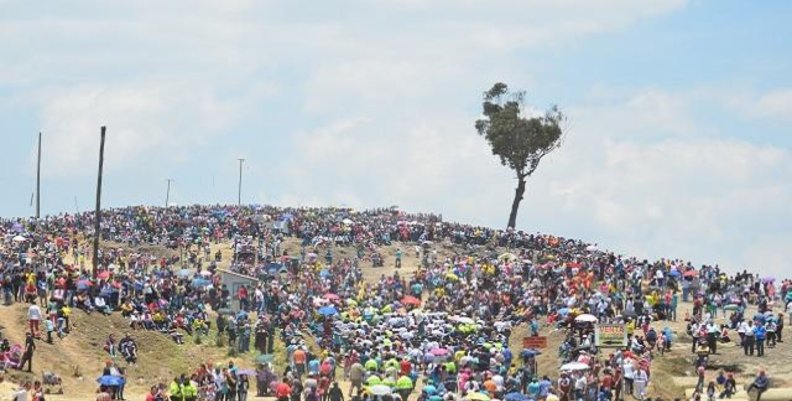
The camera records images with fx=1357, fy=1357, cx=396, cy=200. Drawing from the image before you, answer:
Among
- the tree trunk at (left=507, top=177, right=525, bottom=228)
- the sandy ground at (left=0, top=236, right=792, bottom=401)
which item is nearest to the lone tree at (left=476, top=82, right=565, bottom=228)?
the tree trunk at (left=507, top=177, right=525, bottom=228)

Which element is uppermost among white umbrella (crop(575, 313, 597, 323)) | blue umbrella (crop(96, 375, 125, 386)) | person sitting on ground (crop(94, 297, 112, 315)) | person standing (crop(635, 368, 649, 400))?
white umbrella (crop(575, 313, 597, 323))

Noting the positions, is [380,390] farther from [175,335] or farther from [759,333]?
[759,333]

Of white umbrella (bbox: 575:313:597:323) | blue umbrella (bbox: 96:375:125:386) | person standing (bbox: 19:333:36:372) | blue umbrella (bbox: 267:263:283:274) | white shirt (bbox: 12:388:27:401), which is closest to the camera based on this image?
white shirt (bbox: 12:388:27:401)

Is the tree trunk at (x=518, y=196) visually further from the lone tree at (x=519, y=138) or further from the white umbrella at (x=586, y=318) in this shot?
the white umbrella at (x=586, y=318)

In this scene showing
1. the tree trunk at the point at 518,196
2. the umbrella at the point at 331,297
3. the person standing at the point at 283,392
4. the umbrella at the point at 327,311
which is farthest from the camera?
the tree trunk at the point at 518,196

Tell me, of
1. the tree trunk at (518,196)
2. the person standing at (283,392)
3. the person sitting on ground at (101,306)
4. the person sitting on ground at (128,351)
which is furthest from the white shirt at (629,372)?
the tree trunk at (518,196)

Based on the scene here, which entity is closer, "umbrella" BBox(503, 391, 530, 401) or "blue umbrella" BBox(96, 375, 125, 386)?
"umbrella" BBox(503, 391, 530, 401)

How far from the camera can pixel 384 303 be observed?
57.4 m

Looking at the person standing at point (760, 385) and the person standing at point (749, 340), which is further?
the person standing at point (749, 340)

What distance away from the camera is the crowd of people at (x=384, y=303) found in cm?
3919

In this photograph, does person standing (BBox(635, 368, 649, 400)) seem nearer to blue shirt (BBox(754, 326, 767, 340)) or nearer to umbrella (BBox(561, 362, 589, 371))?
umbrella (BBox(561, 362, 589, 371))

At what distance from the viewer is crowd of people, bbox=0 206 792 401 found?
3919cm

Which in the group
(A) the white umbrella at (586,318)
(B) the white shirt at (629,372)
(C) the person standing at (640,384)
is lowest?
(C) the person standing at (640,384)

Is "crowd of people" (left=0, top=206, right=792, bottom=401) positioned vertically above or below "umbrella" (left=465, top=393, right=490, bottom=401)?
above
